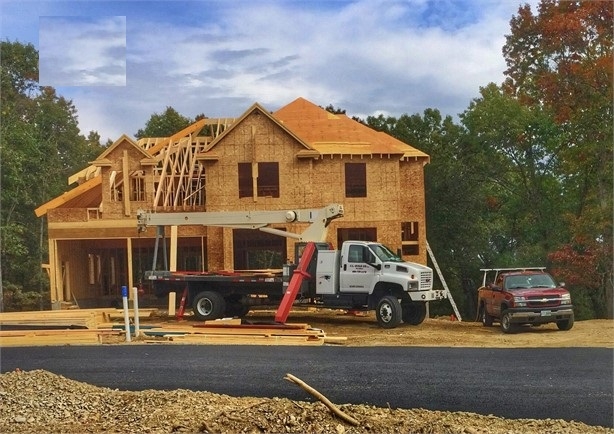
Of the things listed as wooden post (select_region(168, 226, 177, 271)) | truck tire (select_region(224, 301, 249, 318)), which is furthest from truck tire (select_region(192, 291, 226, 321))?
wooden post (select_region(168, 226, 177, 271))

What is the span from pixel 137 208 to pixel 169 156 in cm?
151

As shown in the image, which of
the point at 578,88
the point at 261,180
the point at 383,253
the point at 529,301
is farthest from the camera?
the point at 261,180

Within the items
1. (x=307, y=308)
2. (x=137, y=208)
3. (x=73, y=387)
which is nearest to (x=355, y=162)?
(x=307, y=308)

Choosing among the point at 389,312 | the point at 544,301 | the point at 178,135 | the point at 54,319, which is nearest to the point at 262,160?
the point at 178,135

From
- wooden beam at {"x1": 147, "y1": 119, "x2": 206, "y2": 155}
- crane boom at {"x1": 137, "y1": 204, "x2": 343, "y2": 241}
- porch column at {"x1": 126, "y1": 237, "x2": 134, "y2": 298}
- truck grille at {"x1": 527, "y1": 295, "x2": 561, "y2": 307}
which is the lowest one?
truck grille at {"x1": 527, "y1": 295, "x2": 561, "y2": 307}

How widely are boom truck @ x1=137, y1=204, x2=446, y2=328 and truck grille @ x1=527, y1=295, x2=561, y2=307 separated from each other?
215cm

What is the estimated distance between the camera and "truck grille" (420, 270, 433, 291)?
694 inches

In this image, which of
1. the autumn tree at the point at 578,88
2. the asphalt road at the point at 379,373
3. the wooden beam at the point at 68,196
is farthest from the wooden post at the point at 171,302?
the autumn tree at the point at 578,88

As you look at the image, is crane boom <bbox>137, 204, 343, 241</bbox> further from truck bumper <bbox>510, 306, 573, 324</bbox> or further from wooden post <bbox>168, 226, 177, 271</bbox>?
truck bumper <bbox>510, 306, 573, 324</bbox>

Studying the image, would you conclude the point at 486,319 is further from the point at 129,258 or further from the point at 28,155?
the point at 28,155

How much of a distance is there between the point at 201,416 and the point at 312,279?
8.75 metres

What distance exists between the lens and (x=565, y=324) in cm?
1667

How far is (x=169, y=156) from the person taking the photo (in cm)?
1698

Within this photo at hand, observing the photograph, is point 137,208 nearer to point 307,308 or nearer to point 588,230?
point 307,308
